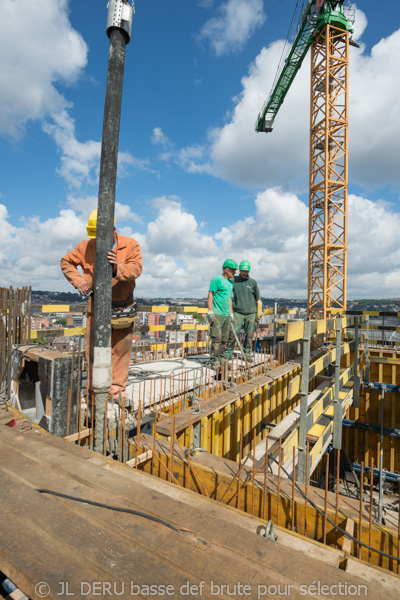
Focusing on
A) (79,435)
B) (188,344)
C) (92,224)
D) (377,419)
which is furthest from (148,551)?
(377,419)

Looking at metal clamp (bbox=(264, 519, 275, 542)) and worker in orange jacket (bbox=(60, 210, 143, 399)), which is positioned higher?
worker in orange jacket (bbox=(60, 210, 143, 399))

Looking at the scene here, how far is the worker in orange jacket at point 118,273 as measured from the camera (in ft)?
11.4

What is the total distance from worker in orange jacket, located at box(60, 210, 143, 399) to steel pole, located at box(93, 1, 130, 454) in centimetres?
40

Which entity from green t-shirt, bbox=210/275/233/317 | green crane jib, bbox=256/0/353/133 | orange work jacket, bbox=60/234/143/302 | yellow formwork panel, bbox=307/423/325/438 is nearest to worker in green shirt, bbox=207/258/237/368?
green t-shirt, bbox=210/275/233/317

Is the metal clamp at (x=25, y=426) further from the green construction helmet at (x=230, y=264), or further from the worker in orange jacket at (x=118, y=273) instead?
the green construction helmet at (x=230, y=264)

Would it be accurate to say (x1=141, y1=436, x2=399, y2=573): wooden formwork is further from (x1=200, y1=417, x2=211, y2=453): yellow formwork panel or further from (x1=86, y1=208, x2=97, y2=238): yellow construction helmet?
(x1=86, y1=208, x2=97, y2=238): yellow construction helmet

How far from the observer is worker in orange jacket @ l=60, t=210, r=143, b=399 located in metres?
3.48

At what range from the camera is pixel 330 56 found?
858 inches

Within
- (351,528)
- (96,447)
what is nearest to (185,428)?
(96,447)

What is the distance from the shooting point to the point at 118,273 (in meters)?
3.28

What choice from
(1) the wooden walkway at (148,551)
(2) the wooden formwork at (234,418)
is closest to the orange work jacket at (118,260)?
(2) the wooden formwork at (234,418)

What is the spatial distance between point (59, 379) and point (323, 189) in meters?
23.1

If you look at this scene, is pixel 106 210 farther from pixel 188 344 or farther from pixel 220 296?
pixel 188 344

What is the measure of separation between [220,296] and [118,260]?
289 cm
